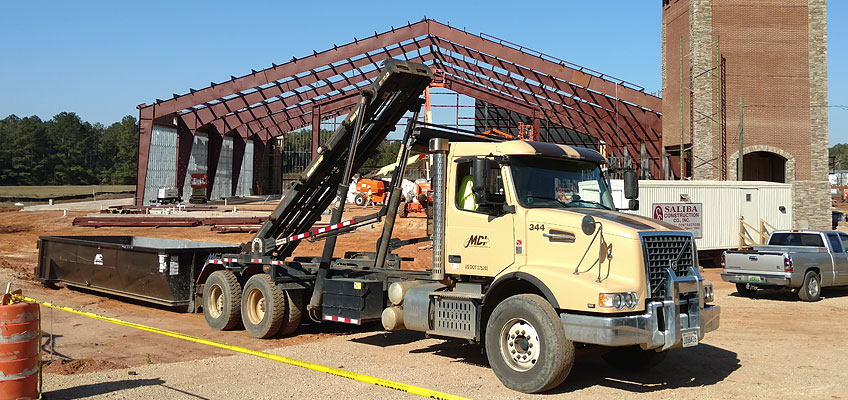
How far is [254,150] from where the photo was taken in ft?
224

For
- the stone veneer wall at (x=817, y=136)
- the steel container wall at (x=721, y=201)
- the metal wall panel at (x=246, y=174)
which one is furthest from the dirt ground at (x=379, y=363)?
the metal wall panel at (x=246, y=174)

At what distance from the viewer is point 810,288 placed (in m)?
16.8

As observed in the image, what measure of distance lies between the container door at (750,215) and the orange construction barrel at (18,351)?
24.2 meters

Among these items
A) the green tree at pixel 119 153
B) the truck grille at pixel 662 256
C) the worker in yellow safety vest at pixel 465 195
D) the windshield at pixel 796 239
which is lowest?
the truck grille at pixel 662 256

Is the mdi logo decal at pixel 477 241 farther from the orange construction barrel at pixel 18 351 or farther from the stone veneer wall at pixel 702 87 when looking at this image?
the stone veneer wall at pixel 702 87

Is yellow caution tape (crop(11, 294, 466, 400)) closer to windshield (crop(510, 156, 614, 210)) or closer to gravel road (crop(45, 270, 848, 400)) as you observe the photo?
gravel road (crop(45, 270, 848, 400))

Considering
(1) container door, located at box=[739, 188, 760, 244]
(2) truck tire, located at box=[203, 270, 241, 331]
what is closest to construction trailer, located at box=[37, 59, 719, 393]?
(2) truck tire, located at box=[203, 270, 241, 331]

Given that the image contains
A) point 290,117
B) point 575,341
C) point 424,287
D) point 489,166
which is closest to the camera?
point 575,341

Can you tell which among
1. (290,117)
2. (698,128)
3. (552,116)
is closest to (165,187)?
(290,117)

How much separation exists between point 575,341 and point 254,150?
208 ft

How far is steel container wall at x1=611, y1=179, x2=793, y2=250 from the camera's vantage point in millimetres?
24188

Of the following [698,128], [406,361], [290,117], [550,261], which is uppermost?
[290,117]

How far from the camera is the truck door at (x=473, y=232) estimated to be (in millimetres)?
8430

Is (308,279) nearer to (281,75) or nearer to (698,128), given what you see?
(698,128)
